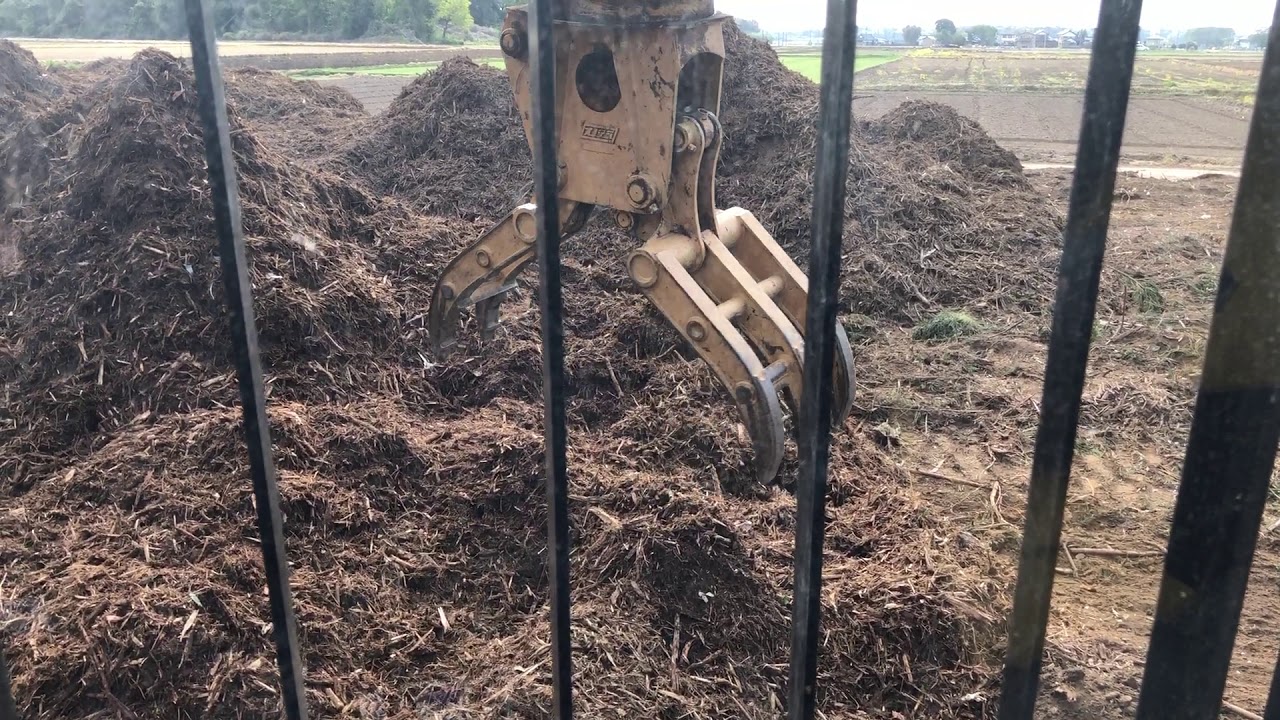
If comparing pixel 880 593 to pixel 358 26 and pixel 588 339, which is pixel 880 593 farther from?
pixel 358 26

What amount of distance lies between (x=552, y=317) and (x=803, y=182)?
7.51 m

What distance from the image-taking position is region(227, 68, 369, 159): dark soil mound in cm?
1057

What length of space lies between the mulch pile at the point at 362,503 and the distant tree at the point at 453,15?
4133 centimetres

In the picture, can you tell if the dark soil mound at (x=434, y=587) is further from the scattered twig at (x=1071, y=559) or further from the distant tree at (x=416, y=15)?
the distant tree at (x=416, y=15)

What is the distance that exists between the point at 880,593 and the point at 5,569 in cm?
318

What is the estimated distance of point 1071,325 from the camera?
96 centimetres

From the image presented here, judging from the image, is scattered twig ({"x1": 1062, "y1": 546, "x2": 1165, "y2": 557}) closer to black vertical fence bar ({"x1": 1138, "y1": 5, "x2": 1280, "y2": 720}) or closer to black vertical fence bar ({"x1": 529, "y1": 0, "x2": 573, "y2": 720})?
black vertical fence bar ({"x1": 1138, "y1": 5, "x2": 1280, "y2": 720})

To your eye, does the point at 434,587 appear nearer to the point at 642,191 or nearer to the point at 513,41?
the point at 642,191

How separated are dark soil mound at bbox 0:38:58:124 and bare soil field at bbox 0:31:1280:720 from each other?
1.84 metres

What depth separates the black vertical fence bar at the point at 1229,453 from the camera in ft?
3.05

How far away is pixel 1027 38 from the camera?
7006cm

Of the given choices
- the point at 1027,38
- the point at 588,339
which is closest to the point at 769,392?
the point at 588,339

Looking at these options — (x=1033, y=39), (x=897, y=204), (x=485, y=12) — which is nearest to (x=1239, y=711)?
(x=897, y=204)

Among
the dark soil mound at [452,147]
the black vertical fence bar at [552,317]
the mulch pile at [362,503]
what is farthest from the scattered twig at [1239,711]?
the dark soil mound at [452,147]
